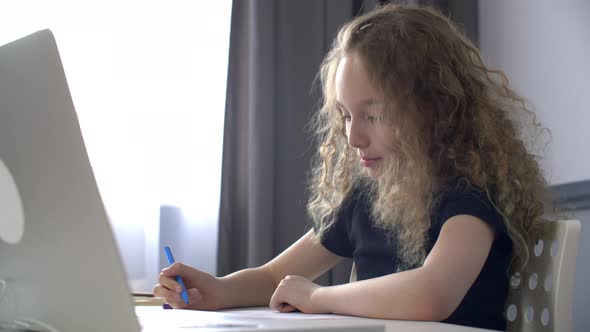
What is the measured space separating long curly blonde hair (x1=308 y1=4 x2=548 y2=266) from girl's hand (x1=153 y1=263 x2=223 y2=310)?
30 centimetres

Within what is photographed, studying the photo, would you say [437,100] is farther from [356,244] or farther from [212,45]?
[212,45]

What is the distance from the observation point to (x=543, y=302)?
0.94 meters

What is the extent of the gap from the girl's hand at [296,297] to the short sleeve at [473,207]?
0.73 feet

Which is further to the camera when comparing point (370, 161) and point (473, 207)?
point (370, 161)

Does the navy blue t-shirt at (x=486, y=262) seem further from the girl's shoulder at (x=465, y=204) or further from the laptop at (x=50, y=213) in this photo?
the laptop at (x=50, y=213)

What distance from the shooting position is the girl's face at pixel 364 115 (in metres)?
1.05

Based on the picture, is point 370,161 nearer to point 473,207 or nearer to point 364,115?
point 364,115

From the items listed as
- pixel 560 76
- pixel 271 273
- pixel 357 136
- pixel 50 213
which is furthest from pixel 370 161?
pixel 560 76

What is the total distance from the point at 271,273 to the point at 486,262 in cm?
40

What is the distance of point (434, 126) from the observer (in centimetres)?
109

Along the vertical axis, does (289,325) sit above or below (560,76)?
below

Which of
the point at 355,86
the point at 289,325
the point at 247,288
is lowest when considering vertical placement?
the point at 247,288

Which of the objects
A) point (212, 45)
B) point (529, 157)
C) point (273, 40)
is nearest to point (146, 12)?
point (212, 45)

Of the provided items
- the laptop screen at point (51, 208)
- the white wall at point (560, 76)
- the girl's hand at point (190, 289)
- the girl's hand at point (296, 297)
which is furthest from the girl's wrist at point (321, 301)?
the white wall at point (560, 76)
